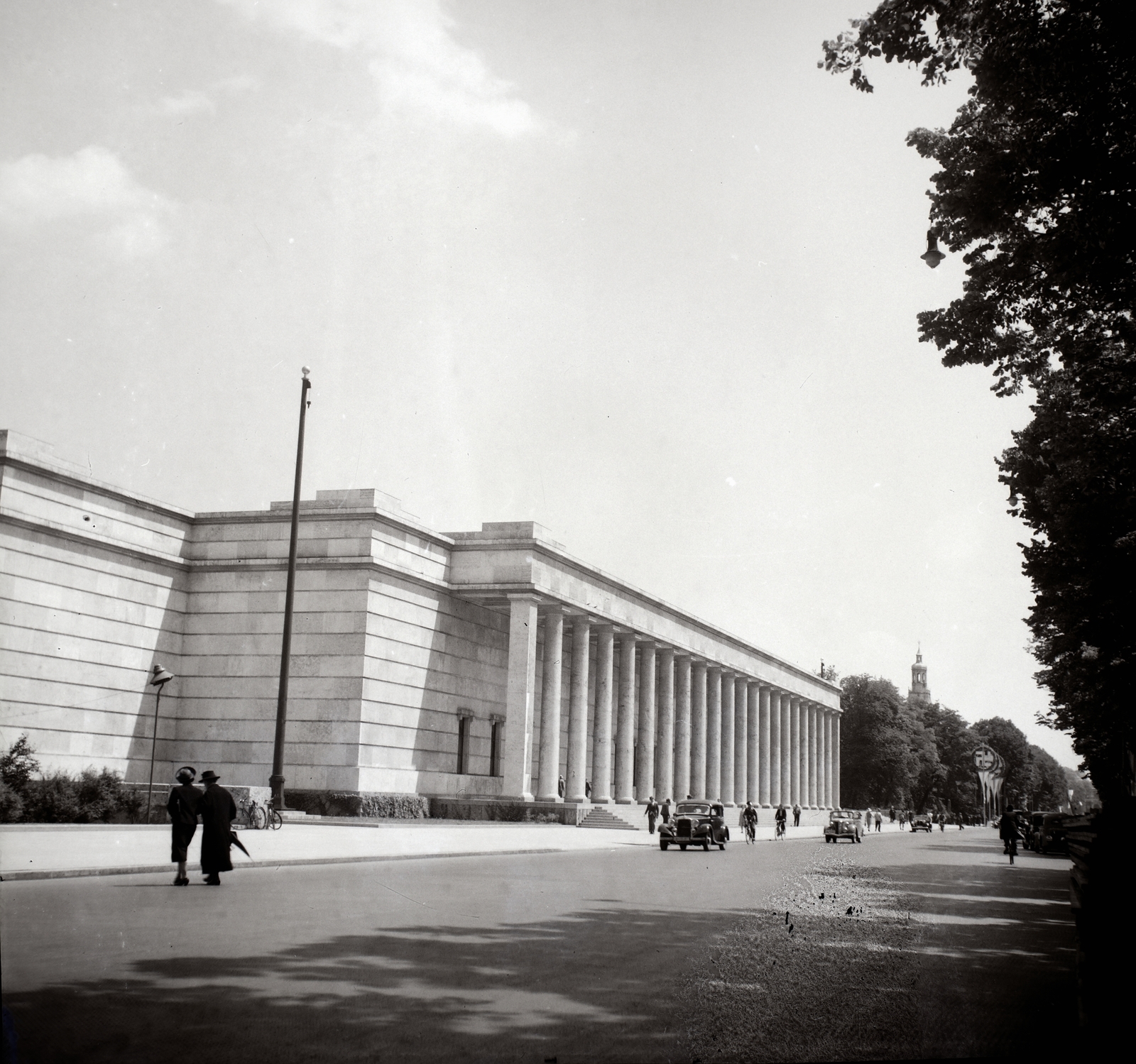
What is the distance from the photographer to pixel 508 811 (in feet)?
163

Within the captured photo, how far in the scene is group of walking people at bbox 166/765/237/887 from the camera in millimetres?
16797

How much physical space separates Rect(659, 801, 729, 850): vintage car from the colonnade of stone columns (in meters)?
11.7

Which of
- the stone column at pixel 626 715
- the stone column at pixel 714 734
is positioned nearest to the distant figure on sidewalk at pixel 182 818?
the stone column at pixel 626 715

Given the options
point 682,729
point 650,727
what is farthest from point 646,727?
point 682,729

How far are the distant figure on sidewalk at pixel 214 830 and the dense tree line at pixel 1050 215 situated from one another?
42.4ft

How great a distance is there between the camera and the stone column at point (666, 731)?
228 feet

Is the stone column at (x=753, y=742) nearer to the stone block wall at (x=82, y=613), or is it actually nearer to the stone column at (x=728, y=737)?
the stone column at (x=728, y=737)

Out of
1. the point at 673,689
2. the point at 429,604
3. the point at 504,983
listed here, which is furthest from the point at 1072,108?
the point at 673,689

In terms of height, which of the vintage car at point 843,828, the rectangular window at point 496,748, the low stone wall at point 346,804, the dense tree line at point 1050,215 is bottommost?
the vintage car at point 843,828

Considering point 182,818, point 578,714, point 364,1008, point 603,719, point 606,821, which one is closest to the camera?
point 364,1008

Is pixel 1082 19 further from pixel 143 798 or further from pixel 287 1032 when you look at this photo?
pixel 143 798

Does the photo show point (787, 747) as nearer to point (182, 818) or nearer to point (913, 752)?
point (913, 752)

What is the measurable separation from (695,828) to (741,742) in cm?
4984

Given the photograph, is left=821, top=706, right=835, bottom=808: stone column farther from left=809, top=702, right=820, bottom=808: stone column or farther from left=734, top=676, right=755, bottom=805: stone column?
left=734, top=676, right=755, bottom=805: stone column
